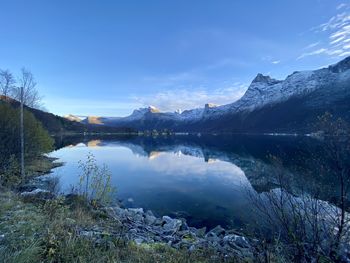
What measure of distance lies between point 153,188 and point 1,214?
753 inches

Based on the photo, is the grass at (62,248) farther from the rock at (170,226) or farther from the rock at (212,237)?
the rock at (170,226)

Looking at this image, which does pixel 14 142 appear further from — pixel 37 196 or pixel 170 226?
pixel 170 226

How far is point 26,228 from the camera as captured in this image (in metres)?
6.55

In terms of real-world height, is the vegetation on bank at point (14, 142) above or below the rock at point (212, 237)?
above

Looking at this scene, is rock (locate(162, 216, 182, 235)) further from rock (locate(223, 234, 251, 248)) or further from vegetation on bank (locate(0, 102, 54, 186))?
vegetation on bank (locate(0, 102, 54, 186))

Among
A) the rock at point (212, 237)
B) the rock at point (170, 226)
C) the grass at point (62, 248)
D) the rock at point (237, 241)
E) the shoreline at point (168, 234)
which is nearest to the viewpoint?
the grass at point (62, 248)

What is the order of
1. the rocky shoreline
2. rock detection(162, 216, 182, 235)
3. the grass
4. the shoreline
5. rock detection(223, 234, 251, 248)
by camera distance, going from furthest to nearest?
rock detection(162, 216, 182, 235) < rock detection(223, 234, 251, 248) < the shoreline < the rocky shoreline < the grass

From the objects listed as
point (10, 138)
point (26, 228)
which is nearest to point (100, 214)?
point (26, 228)

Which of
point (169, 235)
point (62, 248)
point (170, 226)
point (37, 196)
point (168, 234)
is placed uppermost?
point (62, 248)

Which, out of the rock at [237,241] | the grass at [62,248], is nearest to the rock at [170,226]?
the rock at [237,241]

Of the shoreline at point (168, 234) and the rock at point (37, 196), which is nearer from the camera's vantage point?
the shoreline at point (168, 234)

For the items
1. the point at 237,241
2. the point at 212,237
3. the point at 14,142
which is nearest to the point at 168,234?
the point at 212,237

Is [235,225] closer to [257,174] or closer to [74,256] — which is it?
[74,256]

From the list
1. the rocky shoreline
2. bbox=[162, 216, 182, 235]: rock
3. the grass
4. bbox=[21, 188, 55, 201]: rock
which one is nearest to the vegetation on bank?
bbox=[21, 188, 55, 201]: rock
